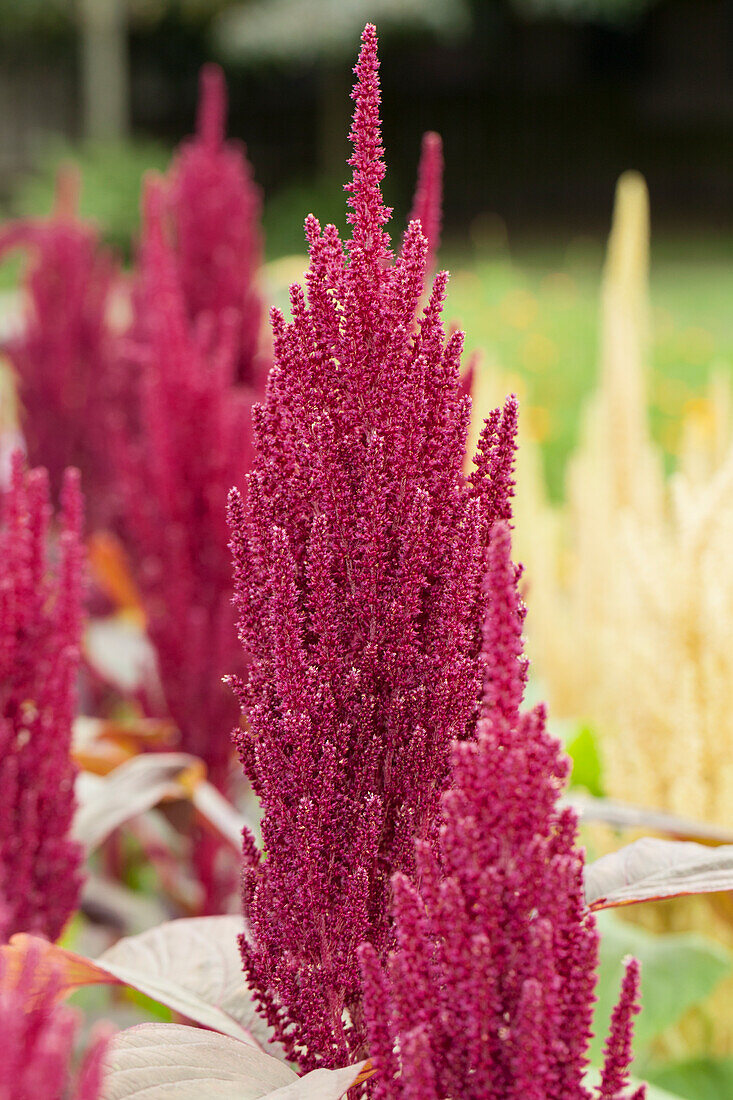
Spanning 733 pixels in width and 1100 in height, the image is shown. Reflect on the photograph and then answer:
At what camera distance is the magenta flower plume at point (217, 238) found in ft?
6.64

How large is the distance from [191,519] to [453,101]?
54.3 ft

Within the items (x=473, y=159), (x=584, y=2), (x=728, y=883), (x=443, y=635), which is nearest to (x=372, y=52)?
(x=443, y=635)

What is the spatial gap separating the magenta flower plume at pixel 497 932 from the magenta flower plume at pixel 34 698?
500 mm

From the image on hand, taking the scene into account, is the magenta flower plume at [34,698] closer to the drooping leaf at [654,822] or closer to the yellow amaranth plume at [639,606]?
the drooping leaf at [654,822]

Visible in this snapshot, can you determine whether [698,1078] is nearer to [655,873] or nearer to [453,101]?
[655,873]

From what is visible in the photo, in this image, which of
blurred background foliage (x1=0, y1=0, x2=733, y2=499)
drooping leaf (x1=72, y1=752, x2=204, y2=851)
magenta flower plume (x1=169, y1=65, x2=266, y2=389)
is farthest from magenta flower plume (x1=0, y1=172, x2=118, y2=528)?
blurred background foliage (x1=0, y1=0, x2=733, y2=499)

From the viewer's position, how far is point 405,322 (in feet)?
2.19

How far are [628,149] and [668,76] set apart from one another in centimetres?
125

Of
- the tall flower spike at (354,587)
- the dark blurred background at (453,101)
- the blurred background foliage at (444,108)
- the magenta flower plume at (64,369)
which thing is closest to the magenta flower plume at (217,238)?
the magenta flower plume at (64,369)

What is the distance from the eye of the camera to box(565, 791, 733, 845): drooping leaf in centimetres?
100

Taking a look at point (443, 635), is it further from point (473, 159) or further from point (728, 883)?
Result: point (473, 159)

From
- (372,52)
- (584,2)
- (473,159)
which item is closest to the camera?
(372,52)

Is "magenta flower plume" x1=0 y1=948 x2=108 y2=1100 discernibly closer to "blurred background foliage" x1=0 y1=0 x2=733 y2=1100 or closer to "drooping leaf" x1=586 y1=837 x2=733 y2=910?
"drooping leaf" x1=586 y1=837 x2=733 y2=910

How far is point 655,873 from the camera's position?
744 mm
